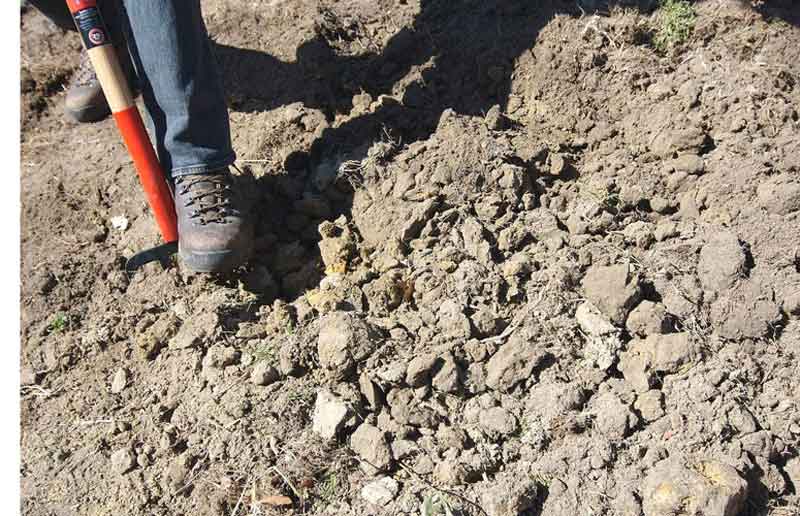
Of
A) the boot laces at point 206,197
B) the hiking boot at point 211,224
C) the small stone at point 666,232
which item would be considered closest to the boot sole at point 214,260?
the hiking boot at point 211,224

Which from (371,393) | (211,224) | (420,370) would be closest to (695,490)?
(420,370)

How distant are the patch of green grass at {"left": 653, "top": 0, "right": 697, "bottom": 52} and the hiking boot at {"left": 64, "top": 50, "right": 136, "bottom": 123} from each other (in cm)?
219

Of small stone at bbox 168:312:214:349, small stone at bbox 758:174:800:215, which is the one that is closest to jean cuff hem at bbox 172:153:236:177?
small stone at bbox 168:312:214:349

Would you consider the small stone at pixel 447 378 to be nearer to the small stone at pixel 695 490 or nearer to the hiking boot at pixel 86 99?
the small stone at pixel 695 490

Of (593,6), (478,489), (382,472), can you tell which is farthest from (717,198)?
(382,472)

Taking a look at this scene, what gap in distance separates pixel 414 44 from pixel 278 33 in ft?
2.20

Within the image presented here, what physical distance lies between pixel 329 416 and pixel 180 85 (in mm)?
1137

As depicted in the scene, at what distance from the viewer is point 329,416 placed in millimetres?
1864

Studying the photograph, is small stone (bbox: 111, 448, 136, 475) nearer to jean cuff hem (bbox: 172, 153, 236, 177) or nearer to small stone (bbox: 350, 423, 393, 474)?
small stone (bbox: 350, 423, 393, 474)

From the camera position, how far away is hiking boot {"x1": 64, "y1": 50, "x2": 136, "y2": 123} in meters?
3.11

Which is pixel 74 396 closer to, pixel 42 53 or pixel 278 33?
pixel 278 33

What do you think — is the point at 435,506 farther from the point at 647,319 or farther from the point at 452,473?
the point at 647,319

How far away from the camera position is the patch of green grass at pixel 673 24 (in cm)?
257

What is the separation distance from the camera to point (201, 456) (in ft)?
6.21
